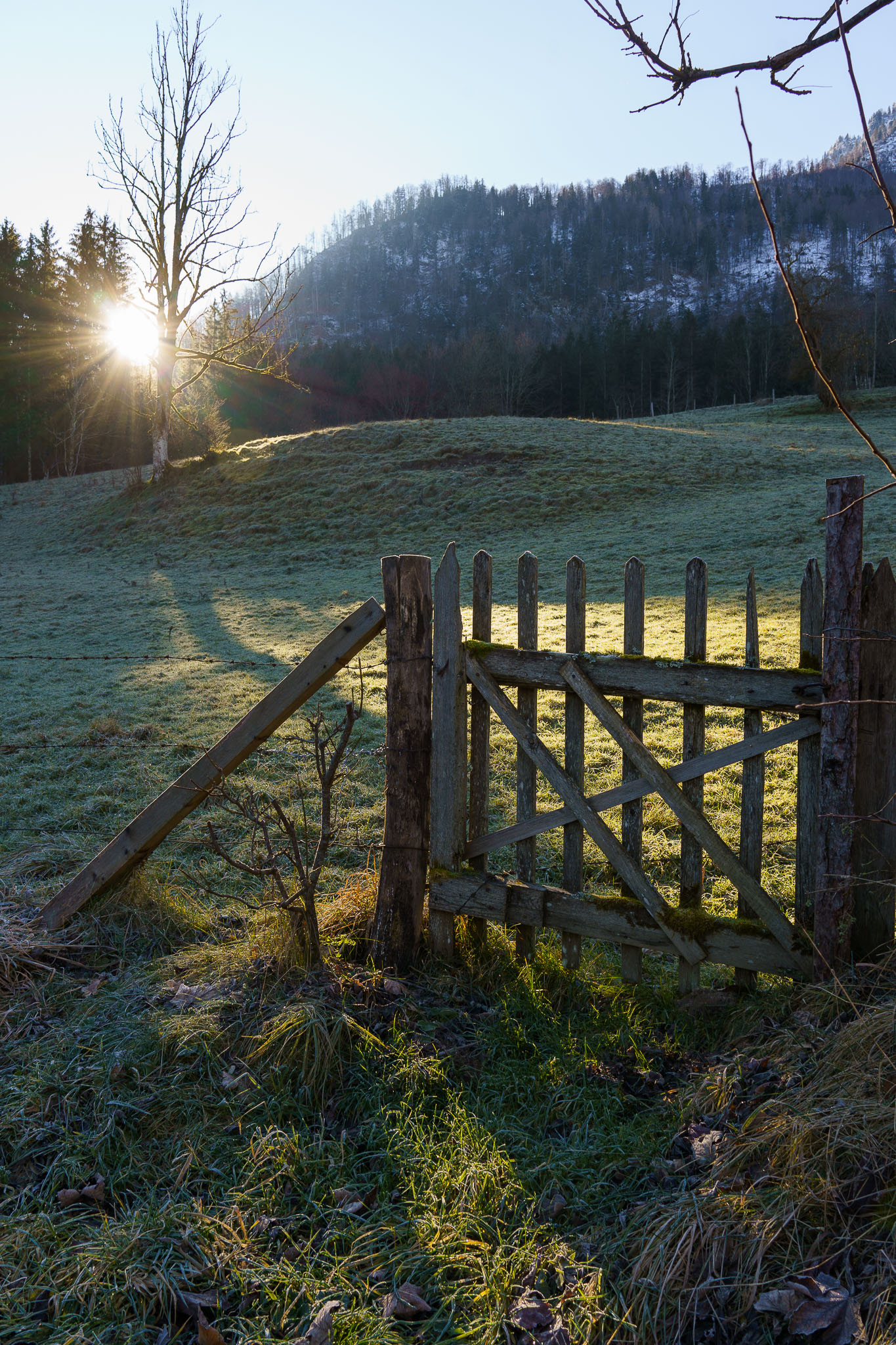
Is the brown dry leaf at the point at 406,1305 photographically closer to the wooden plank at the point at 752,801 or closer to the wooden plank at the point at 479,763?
the wooden plank at the point at 479,763

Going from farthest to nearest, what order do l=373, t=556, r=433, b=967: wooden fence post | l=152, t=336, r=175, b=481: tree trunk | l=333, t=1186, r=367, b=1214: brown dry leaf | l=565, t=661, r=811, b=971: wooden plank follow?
l=152, t=336, r=175, b=481: tree trunk, l=373, t=556, r=433, b=967: wooden fence post, l=565, t=661, r=811, b=971: wooden plank, l=333, t=1186, r=367, b=1214: brown dry leaf

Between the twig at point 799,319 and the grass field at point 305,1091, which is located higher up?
the twig at point 799,319

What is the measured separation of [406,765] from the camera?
3.80m

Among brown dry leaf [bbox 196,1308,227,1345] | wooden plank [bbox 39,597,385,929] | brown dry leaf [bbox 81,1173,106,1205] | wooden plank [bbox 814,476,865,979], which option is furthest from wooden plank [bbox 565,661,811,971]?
brown dry leaf [bbox 81,1173,106,1205]

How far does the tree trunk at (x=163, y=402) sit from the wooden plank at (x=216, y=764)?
27935 mm

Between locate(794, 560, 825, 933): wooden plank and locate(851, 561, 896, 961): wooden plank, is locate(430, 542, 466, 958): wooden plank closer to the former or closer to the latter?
locate(794, 560, 825, 933): wooden plank

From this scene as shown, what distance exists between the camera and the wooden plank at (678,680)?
3180 mm

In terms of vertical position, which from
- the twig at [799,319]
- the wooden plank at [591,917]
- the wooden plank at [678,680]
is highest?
the twig at [799,319]

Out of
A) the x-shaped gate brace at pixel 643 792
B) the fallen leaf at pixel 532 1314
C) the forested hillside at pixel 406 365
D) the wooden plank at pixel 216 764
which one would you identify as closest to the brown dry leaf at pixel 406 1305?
the fallen leaf at pixel 532 1314

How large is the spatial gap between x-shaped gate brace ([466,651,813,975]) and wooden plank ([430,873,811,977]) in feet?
0.18

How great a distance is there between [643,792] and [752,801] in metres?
0.44

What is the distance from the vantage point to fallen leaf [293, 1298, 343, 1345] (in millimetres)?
2117

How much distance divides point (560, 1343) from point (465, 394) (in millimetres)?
73143

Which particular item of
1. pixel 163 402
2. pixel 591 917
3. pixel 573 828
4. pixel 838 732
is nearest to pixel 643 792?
pixel 573 828
